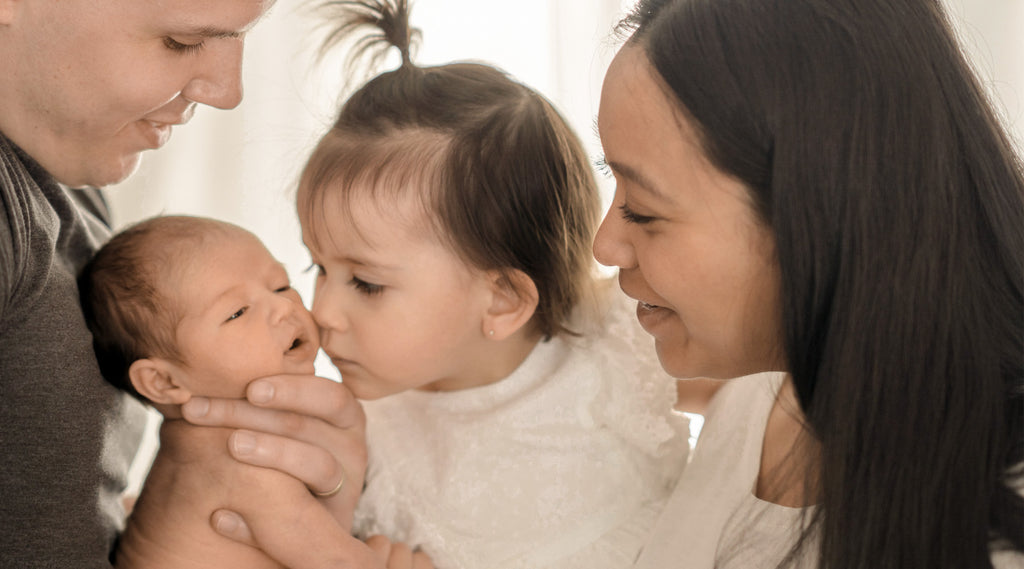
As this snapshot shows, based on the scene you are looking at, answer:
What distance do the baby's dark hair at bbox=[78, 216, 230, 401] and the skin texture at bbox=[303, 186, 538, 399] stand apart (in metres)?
0.23

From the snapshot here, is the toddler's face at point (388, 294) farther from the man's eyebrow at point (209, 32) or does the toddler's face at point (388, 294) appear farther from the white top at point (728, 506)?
the white top at point (728, 506)

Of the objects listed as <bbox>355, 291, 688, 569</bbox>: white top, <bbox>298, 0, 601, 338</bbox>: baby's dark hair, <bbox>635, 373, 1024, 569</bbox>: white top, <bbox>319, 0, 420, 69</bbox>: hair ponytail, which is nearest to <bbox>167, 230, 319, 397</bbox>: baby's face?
<bbox>298, 0, 601, 338</bbox>: baby's dark hair

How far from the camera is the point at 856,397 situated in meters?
1.06

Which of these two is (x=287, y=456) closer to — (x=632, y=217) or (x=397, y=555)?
(x=397, y=555)

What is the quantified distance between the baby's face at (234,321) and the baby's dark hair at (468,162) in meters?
0.13

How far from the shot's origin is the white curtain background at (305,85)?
1980mm

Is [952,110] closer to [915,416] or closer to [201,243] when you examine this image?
[915,416]

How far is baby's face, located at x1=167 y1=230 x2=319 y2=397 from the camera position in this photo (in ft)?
4.57

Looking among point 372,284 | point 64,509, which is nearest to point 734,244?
point 372,284

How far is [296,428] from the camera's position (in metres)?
1.46

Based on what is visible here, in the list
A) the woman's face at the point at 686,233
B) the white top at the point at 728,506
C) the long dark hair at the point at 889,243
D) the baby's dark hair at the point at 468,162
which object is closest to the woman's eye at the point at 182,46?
the baby's dark hair at the point at 468,162

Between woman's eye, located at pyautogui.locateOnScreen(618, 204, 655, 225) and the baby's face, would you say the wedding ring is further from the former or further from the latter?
woman's eye, located at pyautogui.locateOnScreen(618, 204, 655, 225)

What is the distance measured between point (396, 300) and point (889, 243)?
2.51 ft

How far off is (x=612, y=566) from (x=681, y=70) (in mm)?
847
